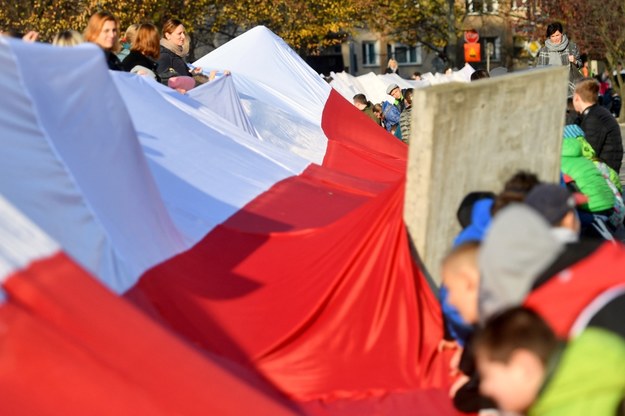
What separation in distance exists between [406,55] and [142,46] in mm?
56621

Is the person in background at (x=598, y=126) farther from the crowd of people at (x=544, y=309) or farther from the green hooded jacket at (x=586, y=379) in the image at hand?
the green hooded jacket at (x=586, y=379)

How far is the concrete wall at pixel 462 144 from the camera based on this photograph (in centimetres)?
661

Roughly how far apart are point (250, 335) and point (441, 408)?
1.12 m

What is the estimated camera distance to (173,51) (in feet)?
38.5

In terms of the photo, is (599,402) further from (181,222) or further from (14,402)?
(181,222)

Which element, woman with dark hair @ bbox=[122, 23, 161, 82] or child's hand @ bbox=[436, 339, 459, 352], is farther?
woman with dark hair @ bbox=[122, 23, 161, 82]

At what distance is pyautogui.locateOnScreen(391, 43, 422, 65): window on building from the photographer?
210ft

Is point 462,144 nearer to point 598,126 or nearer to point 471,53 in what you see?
point 598,126

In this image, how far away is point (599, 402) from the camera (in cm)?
396

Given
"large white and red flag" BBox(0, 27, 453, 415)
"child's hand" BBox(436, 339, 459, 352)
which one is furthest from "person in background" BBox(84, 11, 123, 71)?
"child's hand" BBox(436, 339, 459, 352)

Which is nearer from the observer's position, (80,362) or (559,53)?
(80,362)

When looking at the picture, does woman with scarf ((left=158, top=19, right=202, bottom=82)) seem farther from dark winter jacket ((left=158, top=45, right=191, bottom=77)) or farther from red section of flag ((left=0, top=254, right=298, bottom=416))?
red section of flag ((left=0, top=254, right=298, bottom=416))

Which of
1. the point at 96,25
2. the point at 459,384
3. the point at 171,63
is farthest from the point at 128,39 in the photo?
the point at 459,384

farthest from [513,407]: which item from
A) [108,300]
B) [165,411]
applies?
[108,300]
